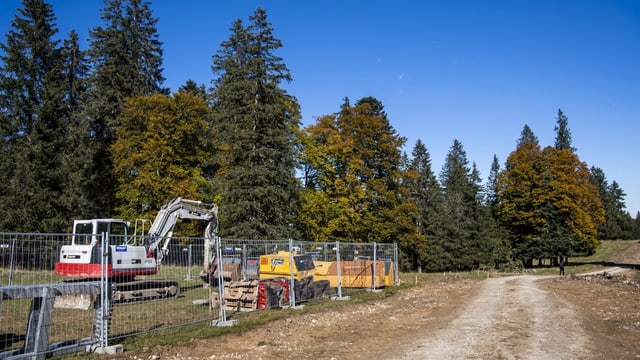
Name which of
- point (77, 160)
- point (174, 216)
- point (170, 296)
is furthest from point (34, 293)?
point (77, 160)

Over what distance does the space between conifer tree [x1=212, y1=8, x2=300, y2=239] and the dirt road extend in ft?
58.2

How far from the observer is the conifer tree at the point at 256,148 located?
101ft

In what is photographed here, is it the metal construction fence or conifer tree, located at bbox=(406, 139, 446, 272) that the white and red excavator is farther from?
conifer tree, located at bbox=(406, 139, 446, 272)

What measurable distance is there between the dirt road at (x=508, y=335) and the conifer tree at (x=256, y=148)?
17.7 metres

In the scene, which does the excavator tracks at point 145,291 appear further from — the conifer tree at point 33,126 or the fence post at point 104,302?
the conifer tree at point 33,126

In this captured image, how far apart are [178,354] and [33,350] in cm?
230

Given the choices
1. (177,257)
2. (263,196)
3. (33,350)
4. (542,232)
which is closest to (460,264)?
A: (542,232)

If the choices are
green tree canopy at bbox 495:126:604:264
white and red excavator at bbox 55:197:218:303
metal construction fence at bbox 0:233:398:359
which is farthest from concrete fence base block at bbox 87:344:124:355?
green tree canopy at bbox 495:126:604:264

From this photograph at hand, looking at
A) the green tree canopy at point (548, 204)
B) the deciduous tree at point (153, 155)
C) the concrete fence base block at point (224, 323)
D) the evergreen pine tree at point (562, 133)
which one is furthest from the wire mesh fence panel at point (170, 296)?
the evergreen pine tree at point (562, 133)

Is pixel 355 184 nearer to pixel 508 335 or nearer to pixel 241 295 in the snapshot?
pixel 241 295

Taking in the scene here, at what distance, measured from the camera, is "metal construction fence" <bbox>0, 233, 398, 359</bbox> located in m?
8.44

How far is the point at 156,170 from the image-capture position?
35.6m

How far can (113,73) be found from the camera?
3825cm

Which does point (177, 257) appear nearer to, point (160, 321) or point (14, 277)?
point (160, 321)
